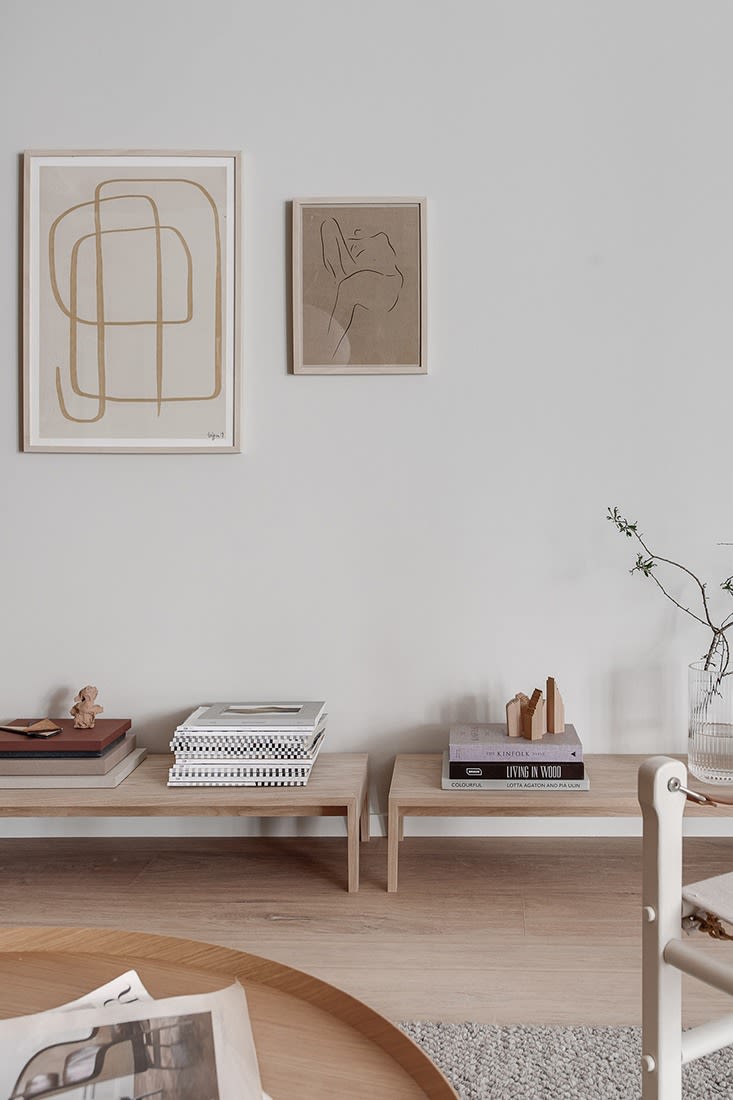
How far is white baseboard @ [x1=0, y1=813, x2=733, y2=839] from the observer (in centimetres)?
236

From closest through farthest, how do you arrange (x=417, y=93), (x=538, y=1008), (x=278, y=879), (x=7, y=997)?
1. (x=7, y=997)
2. (x=538, y=1008)
3. (x=278, y=879)
4. (x=417, y=93)

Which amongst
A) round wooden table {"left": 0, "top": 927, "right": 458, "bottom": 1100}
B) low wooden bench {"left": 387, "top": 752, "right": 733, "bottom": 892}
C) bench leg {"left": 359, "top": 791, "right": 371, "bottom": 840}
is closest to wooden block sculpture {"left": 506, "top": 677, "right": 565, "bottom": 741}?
low wooden bench {"left": 387, "top": 752, "right": 733, "bottom": 892}

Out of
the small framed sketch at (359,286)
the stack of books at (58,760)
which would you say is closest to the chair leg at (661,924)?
the stack of books at (58,760)

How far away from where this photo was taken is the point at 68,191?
231cm

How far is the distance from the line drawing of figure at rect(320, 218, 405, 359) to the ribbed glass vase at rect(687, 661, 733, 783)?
3.96 ft

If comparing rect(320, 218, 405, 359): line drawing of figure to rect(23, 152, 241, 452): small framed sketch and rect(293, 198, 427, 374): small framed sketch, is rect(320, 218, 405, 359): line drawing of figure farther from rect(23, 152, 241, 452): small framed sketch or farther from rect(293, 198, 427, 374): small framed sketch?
rect(23, 152, 241, 452): small framed sketch

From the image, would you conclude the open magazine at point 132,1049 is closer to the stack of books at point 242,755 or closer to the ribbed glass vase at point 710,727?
the stack of books at point 242,755

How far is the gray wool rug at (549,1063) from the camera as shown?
133cm

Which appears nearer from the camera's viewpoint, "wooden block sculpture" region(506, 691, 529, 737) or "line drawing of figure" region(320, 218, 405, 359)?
"wooden block sculpture" region(506, 691, 529, 737)

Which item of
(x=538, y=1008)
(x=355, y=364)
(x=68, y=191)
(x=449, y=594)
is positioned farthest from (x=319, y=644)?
(x=68, y=191)

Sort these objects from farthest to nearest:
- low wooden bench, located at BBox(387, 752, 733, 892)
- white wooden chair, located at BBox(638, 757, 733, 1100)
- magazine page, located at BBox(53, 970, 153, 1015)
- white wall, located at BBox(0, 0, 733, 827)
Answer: white wall, located at BBox(0, 0, 733, 827), low wooden bench, located at BBox(387, 752, 733, 892), white wooden chair, located at BBox(638, 757, 733, 1100), magazine page, located at BBox(53, 970, 153, 1015)

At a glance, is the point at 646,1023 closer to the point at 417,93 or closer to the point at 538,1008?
the point at 538,1008

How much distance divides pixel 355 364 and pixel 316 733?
94 centimetres

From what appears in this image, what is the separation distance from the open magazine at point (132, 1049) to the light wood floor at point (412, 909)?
2.52 feet
